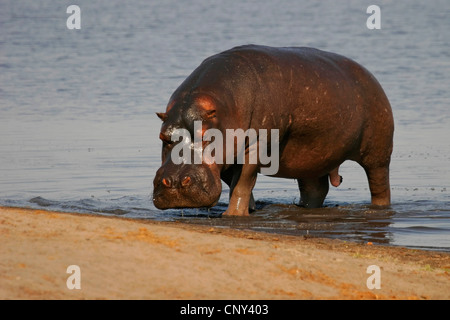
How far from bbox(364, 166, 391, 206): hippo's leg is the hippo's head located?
273cm

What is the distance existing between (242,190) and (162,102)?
8.04 m

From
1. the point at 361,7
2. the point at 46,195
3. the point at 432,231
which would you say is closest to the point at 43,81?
Answer: the point at 46,195

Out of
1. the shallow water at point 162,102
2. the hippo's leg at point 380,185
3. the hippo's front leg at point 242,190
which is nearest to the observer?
the hippo's front leg at point 242,190

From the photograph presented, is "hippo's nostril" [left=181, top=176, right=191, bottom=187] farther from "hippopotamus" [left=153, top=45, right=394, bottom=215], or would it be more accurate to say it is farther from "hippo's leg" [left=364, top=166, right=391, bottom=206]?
"hippo's leg" [left=364, top=166, right=391, bottom=206]

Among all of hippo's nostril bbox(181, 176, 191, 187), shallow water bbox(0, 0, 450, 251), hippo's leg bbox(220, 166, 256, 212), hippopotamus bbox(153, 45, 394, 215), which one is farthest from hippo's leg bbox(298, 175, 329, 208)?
hippo's nostril bbox(181, 176, 191, 187)

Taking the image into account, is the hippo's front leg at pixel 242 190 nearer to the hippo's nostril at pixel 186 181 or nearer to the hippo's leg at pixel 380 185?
the hippo's nostril at pixel 186 181

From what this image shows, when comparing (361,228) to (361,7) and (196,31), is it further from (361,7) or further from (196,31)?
(361,7)

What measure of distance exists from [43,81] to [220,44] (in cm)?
613

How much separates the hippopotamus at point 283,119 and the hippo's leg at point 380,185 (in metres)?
0.01

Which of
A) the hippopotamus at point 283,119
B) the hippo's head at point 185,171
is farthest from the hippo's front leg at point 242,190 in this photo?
the hippo's head at point 185,171

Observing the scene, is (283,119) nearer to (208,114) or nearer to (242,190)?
(242,190)

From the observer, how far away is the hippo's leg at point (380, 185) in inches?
419

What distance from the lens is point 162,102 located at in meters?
17.2

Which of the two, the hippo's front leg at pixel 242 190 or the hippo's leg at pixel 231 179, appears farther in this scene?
the hippo's leg at pixel 231 179
